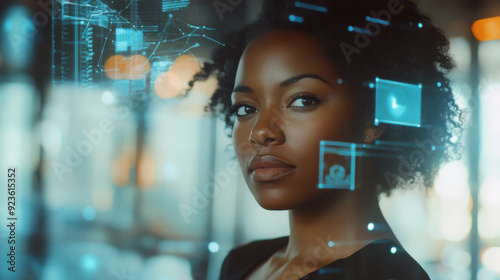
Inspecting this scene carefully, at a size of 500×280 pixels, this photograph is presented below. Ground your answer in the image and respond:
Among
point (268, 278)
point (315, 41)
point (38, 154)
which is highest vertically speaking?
point (315, 41)

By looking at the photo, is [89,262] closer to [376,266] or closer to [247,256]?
[247,256]

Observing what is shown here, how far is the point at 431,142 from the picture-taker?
109 cm

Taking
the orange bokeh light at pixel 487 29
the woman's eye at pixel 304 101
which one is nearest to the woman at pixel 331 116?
the woman's eye at pixel 304 101

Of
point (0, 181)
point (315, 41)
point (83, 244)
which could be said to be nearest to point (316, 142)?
point (315, 41)

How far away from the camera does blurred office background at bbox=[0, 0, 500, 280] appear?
108 cm

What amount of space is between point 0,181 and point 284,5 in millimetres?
773

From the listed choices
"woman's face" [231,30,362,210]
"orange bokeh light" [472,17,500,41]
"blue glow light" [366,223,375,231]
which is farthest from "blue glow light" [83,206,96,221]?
"orange bokeh light" [472,17,500,41]

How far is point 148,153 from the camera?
1085 millimetres

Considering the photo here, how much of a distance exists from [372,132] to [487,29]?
42 cm

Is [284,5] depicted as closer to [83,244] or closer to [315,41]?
[315,41]

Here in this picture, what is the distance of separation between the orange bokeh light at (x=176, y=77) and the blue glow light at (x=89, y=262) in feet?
1.33

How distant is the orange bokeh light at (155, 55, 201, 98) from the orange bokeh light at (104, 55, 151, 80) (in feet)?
0.15

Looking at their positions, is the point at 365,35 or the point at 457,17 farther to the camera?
the point at 457,17
